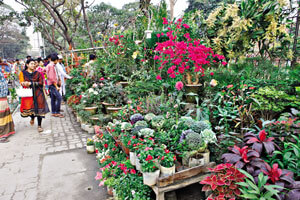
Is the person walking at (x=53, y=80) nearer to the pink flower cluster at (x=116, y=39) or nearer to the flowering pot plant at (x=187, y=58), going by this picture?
the pink flower cluster at (x=116, y=39)

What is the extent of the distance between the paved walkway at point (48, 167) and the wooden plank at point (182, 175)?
1.08 m

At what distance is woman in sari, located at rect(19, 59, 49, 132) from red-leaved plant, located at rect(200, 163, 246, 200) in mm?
4528

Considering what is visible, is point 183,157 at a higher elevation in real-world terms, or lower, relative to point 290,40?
lower

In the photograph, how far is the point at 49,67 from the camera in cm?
599

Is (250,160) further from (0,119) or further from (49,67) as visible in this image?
(49,67)

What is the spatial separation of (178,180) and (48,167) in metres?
2.48

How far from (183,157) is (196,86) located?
1911 millimetres

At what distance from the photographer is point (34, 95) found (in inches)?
195

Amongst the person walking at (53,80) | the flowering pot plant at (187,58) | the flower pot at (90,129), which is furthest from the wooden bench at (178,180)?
the person walking at (53,80)

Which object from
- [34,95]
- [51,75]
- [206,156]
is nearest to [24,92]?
[34,95]

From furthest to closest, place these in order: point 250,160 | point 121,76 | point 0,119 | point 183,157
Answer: point 121,76
point 0,119
point 183,157
point 250,160

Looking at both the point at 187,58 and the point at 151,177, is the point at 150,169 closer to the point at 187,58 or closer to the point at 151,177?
the point at 151,177

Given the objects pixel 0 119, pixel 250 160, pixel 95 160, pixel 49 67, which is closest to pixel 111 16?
pixel 49 67

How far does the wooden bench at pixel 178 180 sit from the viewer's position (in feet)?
6.99
